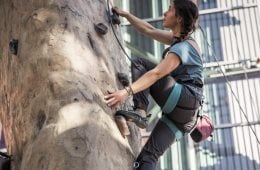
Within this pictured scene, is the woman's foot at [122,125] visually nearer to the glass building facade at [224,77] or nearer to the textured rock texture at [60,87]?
the textured rock texture at [60,87]

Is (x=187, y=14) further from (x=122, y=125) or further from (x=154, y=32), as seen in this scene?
(x=122, y=125)

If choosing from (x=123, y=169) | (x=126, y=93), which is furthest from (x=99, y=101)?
(x=123, y=169)

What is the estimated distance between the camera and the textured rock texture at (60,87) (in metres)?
2.32

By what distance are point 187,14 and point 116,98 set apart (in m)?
0.80

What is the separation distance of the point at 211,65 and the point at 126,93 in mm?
7228

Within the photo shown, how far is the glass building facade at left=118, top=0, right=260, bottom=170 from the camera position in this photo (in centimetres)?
881

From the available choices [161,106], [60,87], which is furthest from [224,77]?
[60,87]

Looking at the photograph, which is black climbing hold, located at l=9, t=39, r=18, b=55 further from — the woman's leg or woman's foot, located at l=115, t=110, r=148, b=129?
the woman's leg

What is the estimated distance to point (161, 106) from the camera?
9.36 feet

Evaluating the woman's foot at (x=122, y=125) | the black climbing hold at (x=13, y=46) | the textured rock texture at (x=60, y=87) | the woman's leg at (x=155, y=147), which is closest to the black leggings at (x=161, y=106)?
the woman's leg at (x=155, y=147)

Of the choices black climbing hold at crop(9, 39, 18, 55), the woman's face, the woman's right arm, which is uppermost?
the woman's right arm

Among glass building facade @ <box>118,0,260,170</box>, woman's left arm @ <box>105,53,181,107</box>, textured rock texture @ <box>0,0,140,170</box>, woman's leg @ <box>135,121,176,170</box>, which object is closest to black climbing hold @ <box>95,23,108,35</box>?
textured rock texture @ <box>0,0,140,170</box>

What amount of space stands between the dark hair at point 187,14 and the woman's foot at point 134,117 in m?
0.66

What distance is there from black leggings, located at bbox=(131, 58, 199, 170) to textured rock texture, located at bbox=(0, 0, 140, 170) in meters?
0.10
